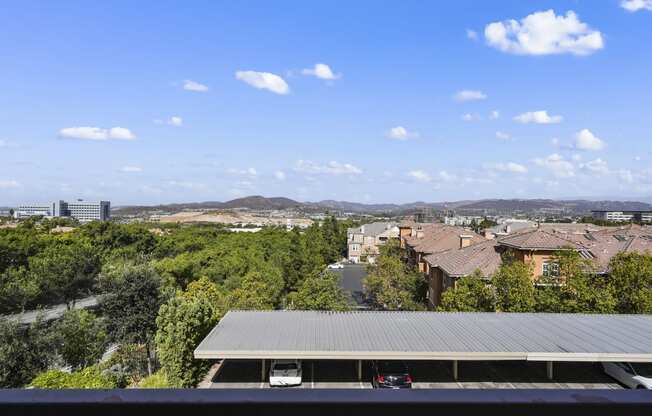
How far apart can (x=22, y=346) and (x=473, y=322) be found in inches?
469

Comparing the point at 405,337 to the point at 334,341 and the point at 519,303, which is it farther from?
the point at 519,303

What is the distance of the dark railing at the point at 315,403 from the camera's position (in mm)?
794

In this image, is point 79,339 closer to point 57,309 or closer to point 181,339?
point 181,339

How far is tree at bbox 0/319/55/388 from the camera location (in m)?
11.4

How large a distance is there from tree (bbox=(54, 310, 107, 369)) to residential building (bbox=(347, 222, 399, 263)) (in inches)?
1594

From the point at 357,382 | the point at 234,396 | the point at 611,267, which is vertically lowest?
the point at 357,382

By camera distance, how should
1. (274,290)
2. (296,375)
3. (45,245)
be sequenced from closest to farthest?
(296,375) → (274,290) → (45,245)

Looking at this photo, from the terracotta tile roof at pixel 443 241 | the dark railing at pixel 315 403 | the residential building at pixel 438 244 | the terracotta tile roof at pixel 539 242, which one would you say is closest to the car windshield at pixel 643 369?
the terracotta tile roof at pixel 539 242

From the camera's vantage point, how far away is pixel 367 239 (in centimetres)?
5766

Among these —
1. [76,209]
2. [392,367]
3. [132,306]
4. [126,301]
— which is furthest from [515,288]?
[76,209]

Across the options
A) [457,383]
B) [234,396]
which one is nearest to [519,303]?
[457,383]

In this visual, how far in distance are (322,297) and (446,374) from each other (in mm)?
5809

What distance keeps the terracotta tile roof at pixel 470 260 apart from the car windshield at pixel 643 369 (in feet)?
19.8

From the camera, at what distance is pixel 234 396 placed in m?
0.80
